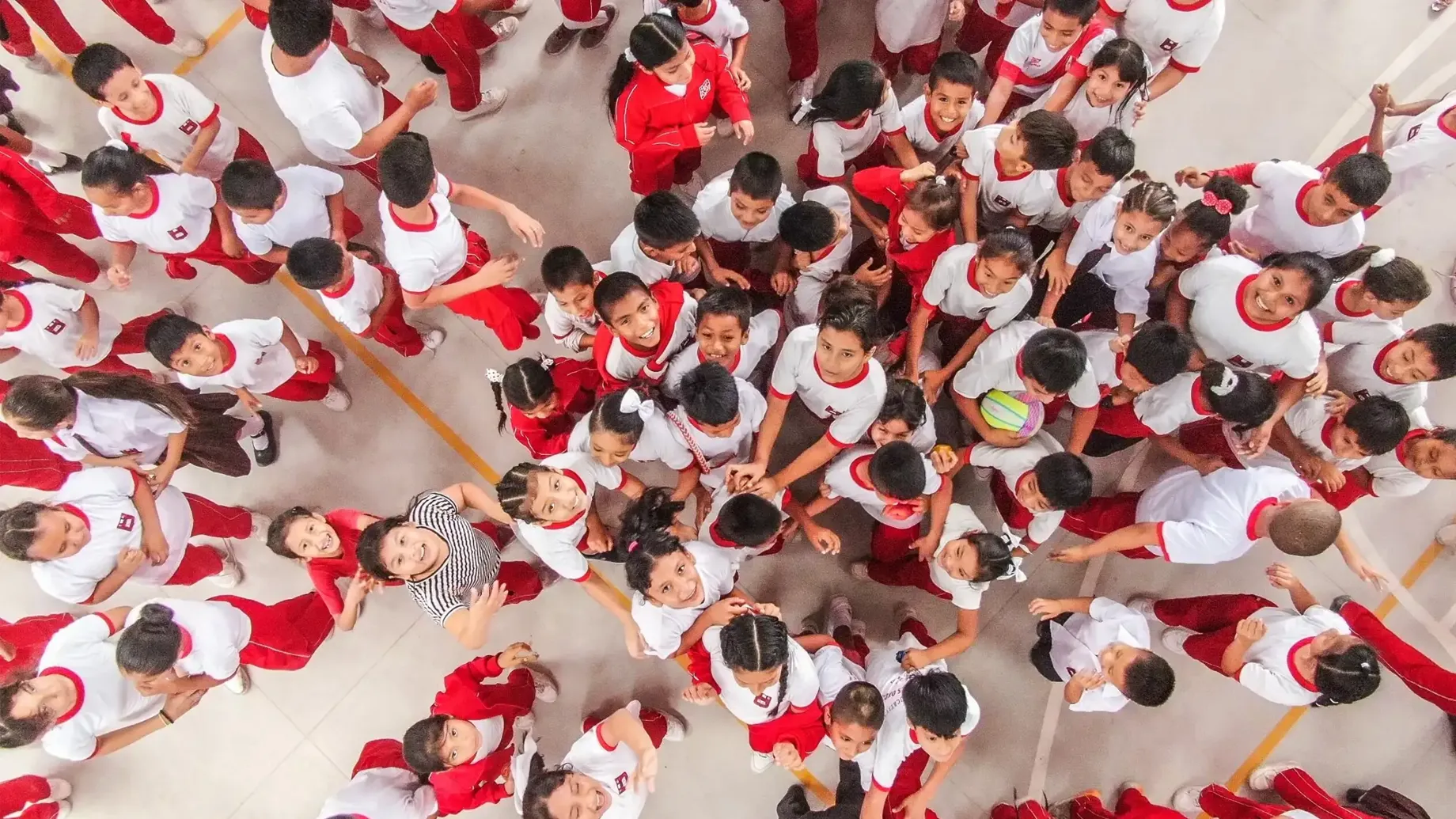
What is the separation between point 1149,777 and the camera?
15.9 feet

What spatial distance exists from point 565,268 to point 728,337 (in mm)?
804

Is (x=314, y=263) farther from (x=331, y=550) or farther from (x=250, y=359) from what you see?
(x=331, y=550)

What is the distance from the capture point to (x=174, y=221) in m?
3.97

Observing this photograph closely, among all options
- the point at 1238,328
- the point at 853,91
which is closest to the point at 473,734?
the point at 853,91

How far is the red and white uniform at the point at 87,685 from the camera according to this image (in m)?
3.68

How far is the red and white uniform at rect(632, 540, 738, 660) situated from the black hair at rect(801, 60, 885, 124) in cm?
230

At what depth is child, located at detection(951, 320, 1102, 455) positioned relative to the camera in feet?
11.2

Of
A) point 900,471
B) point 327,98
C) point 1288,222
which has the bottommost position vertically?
point 900,471

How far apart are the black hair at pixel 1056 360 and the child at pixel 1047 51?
160 centimetres

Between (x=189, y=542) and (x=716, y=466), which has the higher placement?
(x=716, y=466)

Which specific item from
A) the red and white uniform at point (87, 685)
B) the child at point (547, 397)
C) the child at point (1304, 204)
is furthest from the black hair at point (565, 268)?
the child at point (1304, 204)

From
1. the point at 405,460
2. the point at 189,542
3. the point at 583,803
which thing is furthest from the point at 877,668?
the point at 189,542

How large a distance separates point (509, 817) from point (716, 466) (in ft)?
8.66

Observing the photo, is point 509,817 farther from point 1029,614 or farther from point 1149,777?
point 1149,777
